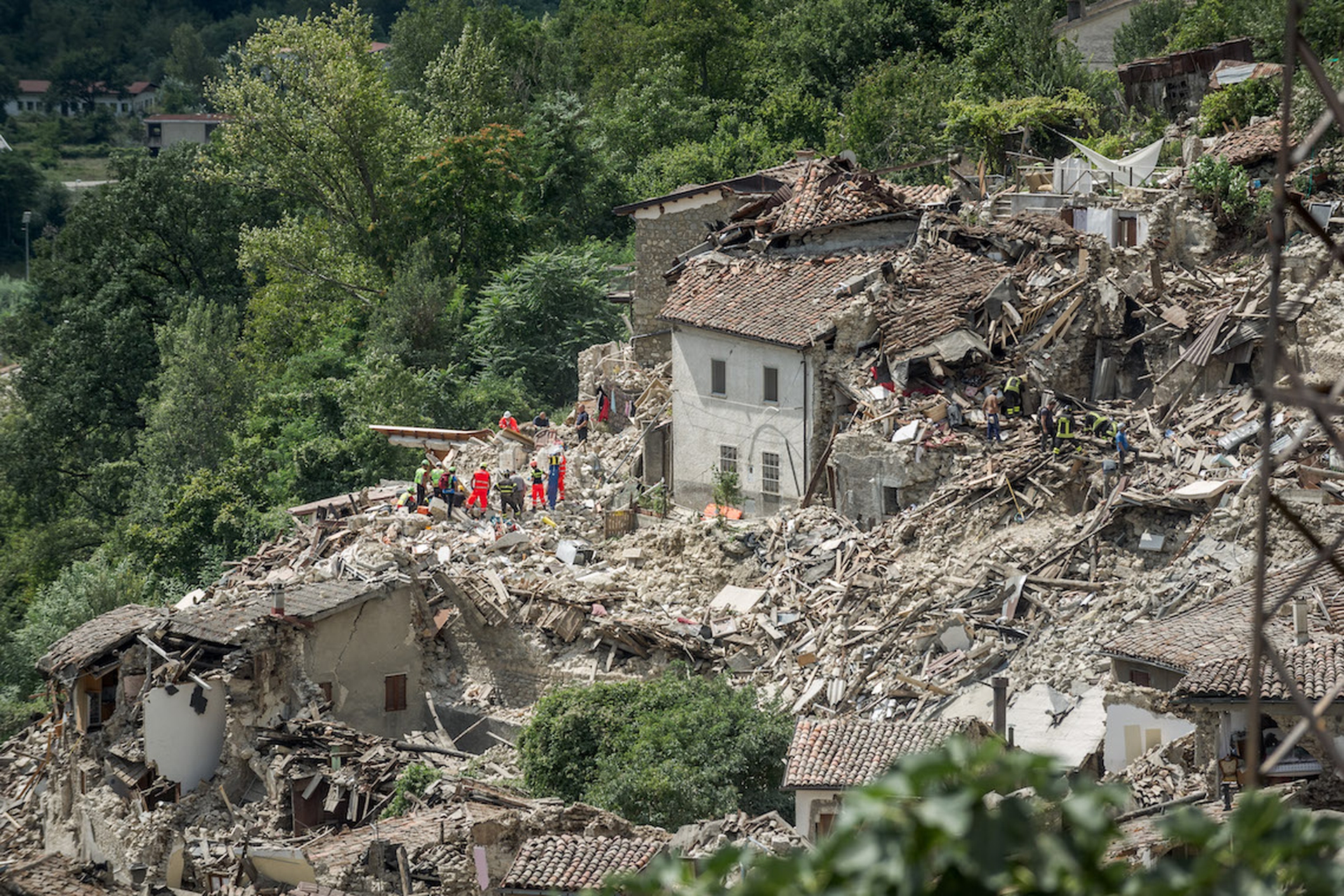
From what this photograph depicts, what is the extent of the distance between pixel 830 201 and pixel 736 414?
460cm

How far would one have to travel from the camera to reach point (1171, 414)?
27.9m

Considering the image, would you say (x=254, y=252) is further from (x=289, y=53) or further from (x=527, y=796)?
(x=527, y=796)

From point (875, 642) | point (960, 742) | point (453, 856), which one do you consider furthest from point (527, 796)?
point (960, 742)

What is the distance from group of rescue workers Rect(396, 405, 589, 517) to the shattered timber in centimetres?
28

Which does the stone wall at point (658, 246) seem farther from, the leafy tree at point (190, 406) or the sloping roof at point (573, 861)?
the sloping roof at point (573, 861)

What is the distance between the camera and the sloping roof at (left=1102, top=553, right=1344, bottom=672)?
824 inches

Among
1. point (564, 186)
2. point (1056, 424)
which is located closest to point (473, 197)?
point (564, 186)

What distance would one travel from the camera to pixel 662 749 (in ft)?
76.7

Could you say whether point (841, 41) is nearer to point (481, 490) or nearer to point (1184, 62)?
point (1184, 62)

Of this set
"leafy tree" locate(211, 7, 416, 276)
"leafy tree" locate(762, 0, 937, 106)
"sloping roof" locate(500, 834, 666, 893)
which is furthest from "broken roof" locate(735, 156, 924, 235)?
"leafy tree" locate(211, 7, 416, 276)

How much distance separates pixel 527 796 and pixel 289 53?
39.0 meters

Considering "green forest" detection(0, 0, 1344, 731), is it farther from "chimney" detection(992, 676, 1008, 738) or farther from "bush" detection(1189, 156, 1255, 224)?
"chimney" detection(992, 676, 1008, 738)

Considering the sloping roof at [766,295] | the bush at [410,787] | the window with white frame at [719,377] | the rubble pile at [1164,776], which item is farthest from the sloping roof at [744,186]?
the rubble pile at [1164,776]

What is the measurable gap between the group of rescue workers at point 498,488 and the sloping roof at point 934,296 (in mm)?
6250
